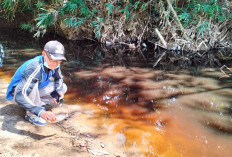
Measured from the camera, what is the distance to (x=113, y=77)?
4.15 m

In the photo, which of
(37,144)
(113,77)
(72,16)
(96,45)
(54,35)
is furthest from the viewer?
(54,35)

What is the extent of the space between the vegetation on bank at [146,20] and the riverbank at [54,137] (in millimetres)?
4214

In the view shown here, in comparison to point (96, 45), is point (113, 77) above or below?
below

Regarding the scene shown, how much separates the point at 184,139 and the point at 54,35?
24.1 ft

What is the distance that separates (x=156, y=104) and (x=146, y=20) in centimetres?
473

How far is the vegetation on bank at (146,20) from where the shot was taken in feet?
20.1

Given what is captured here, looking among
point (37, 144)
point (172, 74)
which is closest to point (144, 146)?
point (37, 144)

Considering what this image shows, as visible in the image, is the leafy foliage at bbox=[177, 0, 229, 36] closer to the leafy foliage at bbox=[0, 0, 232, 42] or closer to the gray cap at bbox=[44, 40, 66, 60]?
the leafy foliage at bbox=[0, 0, 232, 42]

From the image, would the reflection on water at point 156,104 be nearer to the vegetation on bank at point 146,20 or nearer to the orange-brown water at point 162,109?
the orange-brown water at point 162,109

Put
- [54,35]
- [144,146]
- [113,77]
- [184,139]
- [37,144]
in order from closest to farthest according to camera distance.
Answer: [37,144]
[144,146]
[184,139]
[113,77]
[54,35]

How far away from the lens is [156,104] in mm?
3082

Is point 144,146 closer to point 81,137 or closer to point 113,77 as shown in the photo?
point 81,137

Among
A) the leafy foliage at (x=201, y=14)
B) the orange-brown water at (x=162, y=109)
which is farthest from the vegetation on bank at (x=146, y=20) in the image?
the orange-brown water at (x=162, y=109)

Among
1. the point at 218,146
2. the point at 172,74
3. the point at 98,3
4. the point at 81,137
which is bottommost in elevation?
the point at 218,146
